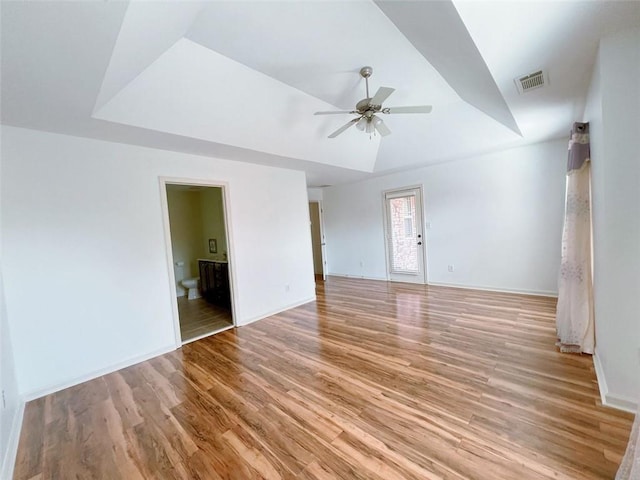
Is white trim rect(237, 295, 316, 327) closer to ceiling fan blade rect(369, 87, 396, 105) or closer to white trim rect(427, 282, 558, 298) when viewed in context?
white trim rect(427, 282, 558, 298)

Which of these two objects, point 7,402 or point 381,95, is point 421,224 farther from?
point 7,402

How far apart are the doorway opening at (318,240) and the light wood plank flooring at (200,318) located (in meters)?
3.00

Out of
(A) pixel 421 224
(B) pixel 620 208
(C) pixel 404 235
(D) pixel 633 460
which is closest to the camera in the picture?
(D) pixel 633 460

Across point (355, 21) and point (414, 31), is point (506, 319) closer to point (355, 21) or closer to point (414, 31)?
point (414, 31)

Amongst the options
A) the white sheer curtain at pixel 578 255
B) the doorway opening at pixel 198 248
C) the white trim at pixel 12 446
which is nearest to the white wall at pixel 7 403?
the white trim at pixel 12 446

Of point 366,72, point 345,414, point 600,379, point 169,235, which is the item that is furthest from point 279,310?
point 600,379

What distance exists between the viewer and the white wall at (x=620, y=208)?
171 cm

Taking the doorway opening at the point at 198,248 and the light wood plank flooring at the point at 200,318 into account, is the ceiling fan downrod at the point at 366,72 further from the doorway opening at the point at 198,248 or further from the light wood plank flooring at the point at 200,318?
the light wood plank flooring at the point at 200,318

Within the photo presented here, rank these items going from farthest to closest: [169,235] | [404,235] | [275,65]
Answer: [404,235], [169,235], [275,65]

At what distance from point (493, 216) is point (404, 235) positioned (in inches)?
67.7

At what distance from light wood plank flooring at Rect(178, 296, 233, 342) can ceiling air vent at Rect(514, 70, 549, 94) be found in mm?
4403

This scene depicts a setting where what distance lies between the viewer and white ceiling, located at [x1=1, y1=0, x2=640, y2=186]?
1484mm

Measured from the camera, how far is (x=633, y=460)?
118 cm

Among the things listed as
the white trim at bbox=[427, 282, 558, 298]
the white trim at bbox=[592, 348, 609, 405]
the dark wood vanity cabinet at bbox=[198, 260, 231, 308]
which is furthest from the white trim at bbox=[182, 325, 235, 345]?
the white trim at bbox=[427, 282, 558, 298]
